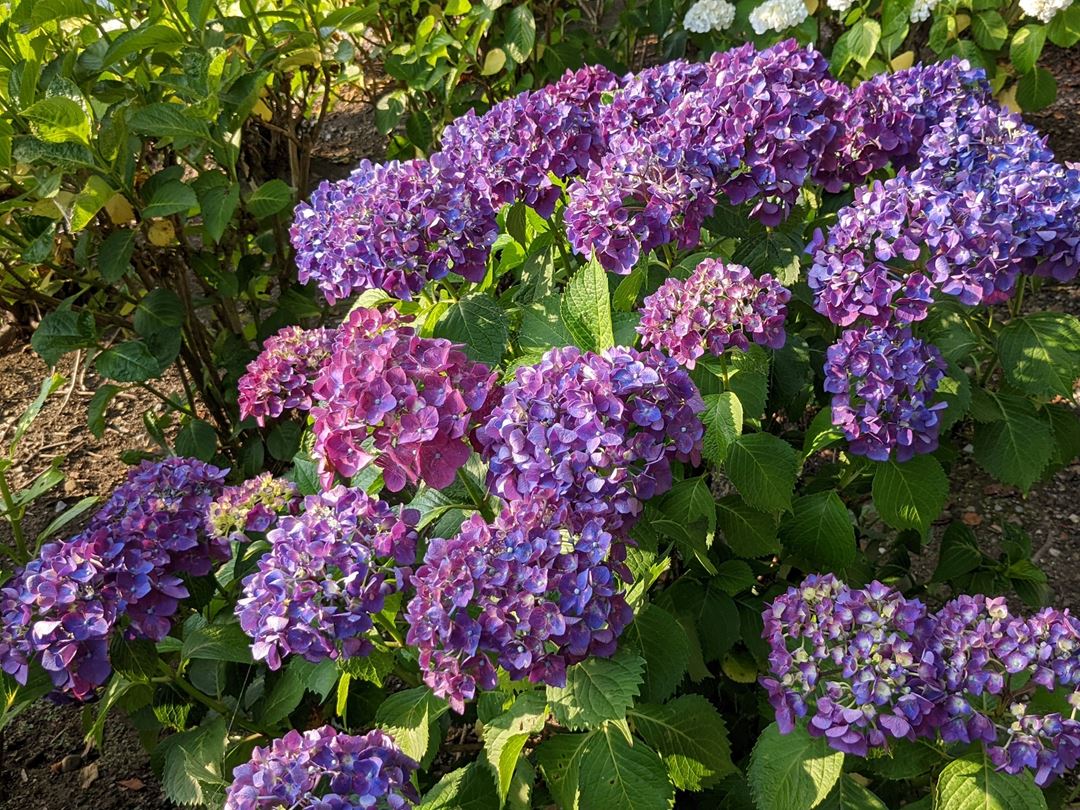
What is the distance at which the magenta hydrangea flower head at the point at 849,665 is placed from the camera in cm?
139

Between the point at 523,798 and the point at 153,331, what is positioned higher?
the point at 153,331

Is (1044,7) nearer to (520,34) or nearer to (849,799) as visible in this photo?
(520,34)

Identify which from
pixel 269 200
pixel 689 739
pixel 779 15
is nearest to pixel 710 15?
pixel 779 15

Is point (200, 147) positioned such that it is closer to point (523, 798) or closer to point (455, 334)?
point (455, 334)

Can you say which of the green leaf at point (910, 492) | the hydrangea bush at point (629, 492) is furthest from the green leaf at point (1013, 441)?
A: the green leaf at point (910, 492)

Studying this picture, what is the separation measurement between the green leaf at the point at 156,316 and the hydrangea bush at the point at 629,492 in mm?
819

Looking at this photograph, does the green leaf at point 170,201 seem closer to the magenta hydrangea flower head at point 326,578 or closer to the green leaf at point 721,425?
the magenta hydrangea flower head at point 326,578

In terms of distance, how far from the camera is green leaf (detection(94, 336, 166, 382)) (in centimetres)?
264

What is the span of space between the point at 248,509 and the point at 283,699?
0.39 metres

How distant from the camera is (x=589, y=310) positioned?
1654 millimetres

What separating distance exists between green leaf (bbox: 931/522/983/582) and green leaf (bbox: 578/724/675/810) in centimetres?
89

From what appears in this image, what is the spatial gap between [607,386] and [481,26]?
2.25m

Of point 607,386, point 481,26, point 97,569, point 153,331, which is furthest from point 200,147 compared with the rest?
point 607,386

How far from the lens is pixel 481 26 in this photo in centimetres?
327
